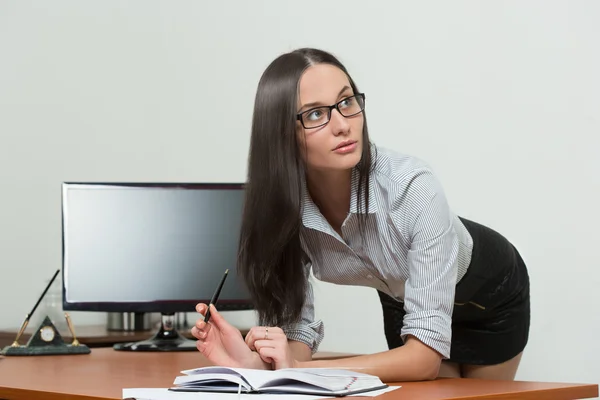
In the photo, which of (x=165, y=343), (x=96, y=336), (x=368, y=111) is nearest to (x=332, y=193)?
(x=165, y=343)

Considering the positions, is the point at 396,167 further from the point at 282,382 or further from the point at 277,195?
the point at 282,382

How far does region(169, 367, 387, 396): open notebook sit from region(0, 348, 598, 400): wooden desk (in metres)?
0.06

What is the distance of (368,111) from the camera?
9.76 ft

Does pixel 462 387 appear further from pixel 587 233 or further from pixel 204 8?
pixel 204 8

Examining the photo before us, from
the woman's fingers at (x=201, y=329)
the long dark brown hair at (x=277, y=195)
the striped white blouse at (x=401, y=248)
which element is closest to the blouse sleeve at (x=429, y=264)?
the striped white blouse at (x=401, y=248)

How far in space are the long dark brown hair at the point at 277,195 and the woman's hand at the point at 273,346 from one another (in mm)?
220

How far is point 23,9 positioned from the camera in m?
3.50

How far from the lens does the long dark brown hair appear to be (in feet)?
5.36

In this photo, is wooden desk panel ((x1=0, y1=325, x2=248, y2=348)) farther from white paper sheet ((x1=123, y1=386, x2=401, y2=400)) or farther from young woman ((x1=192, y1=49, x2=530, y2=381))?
white paper sheet ((x1=123, y1=386, x2=401, y2=400))

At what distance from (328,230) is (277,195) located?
0.13 m

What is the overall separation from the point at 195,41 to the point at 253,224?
1831 millimetres

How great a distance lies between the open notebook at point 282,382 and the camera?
1.28m

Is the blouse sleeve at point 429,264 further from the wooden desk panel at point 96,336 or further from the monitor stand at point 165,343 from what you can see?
the wooden desk panel at point 96,336

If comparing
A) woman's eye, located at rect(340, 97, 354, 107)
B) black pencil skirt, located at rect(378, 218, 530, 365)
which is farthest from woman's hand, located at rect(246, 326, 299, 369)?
black pencil skirt, located at rect(378, 218, 530, 365)
